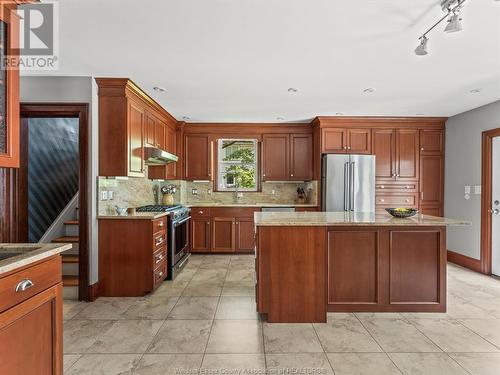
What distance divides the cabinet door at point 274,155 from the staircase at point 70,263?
3.13 m

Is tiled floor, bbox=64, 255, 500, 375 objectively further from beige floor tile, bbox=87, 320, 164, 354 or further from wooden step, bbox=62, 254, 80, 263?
wooden step, bbox=62, 254, 80, 263

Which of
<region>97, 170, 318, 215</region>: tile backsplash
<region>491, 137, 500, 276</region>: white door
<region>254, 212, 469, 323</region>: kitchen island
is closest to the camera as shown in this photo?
<region>254, 212, 469, 323</region>: kitchen island

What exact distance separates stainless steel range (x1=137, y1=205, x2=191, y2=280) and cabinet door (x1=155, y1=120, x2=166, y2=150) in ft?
3.11

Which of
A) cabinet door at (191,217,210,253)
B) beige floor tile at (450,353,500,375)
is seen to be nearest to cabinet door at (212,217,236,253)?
cabinet door at (191,217,210,253)

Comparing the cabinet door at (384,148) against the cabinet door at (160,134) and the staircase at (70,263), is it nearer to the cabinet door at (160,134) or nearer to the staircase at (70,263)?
the cabinet door at (160,134)

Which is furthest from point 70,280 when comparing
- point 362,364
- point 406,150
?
point 406,150

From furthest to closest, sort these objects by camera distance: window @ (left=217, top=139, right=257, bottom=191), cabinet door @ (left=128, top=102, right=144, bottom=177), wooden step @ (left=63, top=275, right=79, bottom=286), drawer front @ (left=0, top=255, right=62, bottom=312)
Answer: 1. window @ (left=217, top=139, right=257, bottom=191)
2. cabinet door @ (left=128, top=102, right=144, bottom=177)
3. wooden step @ (left=63, top=275, right=79, bottom=286)
4. drawer front @ (left=0, top=255, right=62, bottom=312)

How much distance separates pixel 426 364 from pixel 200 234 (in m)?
3.78

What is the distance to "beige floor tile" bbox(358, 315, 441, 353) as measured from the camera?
221 cm

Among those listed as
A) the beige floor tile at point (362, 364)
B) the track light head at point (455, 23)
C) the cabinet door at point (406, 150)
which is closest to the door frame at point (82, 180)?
the beige floor tile at point (362, 364)

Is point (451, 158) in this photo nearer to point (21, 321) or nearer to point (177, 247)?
point (177, 247)

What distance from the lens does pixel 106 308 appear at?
2.92 metres

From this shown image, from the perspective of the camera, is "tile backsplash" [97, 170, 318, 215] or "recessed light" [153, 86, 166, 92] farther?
"tile backsplash" [97, 170, 318, 215]

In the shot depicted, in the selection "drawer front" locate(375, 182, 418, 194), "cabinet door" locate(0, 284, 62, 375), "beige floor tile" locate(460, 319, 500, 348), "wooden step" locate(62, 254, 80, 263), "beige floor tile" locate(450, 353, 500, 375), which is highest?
"drawer front" locate(375, 182, 418, 194)
